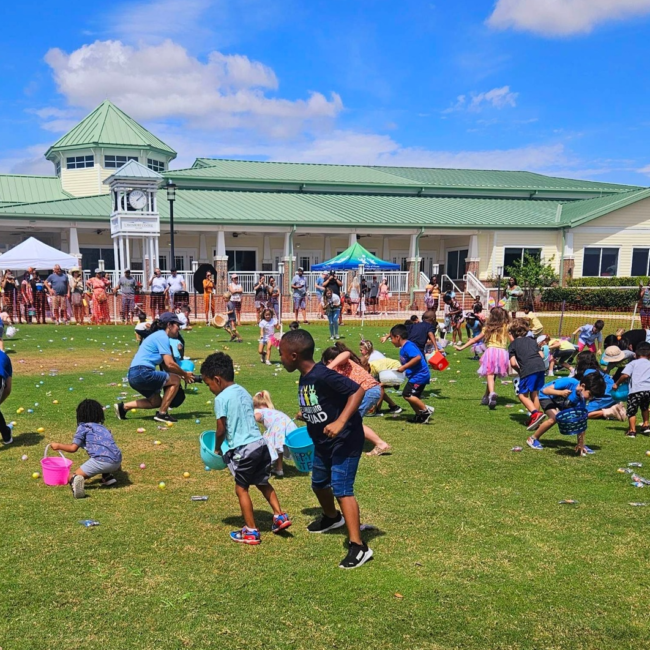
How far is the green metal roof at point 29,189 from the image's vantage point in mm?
35156

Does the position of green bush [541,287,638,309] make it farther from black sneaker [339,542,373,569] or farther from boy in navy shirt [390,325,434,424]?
black sneaker [339,542,373,569]

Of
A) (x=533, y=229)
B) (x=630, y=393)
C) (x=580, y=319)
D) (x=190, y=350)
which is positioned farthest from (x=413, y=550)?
(x=533, y=229)

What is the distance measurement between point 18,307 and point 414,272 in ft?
63.5

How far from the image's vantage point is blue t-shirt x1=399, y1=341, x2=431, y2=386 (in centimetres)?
959

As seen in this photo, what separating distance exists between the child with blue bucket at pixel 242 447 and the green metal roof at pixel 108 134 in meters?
35.0

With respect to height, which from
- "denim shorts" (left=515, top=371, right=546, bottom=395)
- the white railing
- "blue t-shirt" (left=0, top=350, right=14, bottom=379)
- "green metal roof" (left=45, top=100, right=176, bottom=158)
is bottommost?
"denim shorts" (left=515, top=371, right=546, bottom=395)

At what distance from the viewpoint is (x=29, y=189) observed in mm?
36375

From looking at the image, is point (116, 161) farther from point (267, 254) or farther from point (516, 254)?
point (516, 254)

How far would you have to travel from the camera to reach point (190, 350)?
17.3m

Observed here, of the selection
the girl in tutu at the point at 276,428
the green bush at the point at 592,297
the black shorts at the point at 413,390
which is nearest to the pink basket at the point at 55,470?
the girl in tutu at the point at 276,428

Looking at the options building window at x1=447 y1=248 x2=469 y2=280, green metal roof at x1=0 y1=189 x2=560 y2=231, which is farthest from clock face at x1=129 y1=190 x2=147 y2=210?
building window at x1=447 y1=248 x2=469 y2=280

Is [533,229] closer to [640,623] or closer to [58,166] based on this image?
[58,166]

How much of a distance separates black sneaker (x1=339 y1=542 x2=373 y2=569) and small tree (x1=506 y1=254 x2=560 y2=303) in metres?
29.2

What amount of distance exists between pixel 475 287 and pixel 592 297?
19.5 feet
